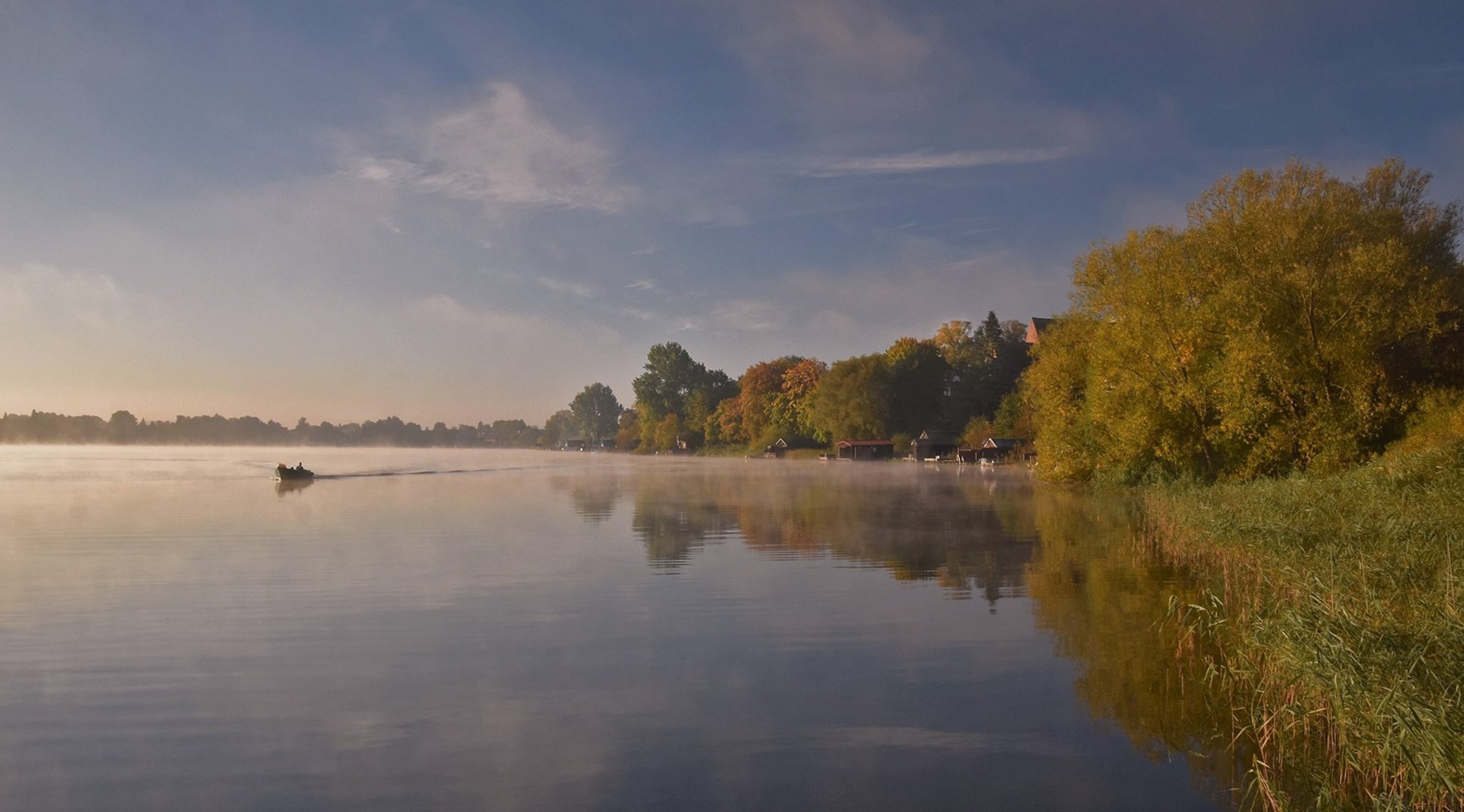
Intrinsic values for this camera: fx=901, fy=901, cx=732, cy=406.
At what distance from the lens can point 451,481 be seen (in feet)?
233

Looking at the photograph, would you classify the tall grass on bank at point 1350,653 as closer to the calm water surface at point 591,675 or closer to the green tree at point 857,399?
the calm water surface at point 591,675

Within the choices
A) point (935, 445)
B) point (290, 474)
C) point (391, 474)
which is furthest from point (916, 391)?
point (290, 474)

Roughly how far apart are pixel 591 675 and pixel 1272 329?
34084 mm

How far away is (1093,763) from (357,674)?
34.2ft

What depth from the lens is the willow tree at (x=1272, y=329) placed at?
3497 centimetres

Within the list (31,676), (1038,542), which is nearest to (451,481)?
(1038,542)

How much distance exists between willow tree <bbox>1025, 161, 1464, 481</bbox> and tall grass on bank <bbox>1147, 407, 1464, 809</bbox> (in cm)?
1677

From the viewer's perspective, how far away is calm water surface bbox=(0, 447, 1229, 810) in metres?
9.62

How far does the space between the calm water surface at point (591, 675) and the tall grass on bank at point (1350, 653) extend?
3.04 ft

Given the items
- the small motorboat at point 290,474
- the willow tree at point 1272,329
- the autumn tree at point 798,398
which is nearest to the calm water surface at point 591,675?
the willow tree at point 1272,329

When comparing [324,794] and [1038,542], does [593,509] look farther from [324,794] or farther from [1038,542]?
[324,794]

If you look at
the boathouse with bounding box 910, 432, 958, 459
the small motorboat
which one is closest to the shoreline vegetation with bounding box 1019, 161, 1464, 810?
the small motorboat

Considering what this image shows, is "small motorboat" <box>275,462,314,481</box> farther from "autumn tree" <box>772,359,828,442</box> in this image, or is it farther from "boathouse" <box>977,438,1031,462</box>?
"autumn tree" <box>772,359,828,442</box>

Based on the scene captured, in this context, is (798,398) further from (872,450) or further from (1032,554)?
(1032,554)
